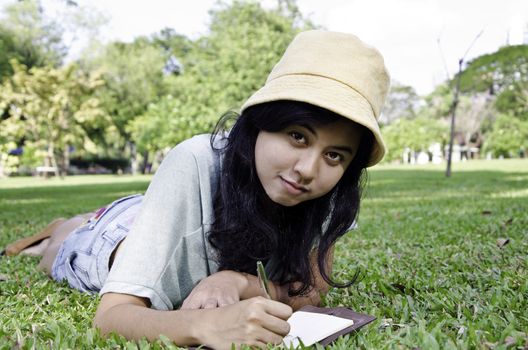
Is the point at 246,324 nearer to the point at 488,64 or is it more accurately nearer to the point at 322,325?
the point at 322,325

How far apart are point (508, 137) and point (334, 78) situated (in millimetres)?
42749

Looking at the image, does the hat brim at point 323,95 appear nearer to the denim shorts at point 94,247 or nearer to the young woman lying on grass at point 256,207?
the young woman lying on grass at point 256,207

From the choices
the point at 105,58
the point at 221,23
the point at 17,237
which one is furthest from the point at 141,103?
the point at 17,237

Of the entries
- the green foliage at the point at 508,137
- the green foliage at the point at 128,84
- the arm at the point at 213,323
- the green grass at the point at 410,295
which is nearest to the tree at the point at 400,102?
the green foliage at the point at 508,137

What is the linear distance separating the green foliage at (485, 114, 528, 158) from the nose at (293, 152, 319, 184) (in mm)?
41841

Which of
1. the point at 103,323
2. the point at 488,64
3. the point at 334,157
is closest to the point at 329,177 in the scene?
the point at 334,157

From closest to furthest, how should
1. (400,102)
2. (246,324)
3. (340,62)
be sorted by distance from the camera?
(246,324) < (340,62) < (400,102)

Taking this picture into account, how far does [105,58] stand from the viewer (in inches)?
1313

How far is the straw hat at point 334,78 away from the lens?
1.73 metres

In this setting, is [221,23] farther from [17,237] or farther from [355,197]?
[355,197]

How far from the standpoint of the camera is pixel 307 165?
5.75ft

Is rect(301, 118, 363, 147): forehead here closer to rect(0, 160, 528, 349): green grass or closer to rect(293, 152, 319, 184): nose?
rect(293, 152, 319, 184): nose

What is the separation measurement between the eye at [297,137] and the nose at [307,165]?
4 centimetres

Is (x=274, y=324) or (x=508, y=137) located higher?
(x=508, y=137)
